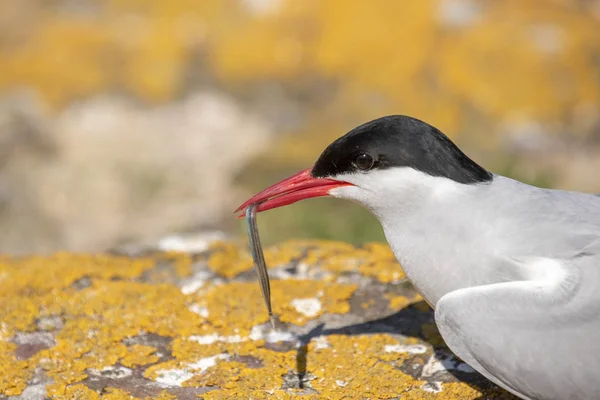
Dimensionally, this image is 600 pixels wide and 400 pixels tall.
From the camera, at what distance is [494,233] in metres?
2.68

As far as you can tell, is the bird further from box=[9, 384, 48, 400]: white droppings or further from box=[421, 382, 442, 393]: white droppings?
box=[9, 384, 48, 400]: white droppings

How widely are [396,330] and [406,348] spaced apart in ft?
0.50

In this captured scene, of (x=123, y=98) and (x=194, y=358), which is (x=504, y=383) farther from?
(x=123, y=98)

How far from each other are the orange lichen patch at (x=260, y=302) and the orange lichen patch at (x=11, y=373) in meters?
0.84

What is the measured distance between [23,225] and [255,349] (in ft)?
13.3

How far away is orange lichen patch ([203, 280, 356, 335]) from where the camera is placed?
11.2 ft

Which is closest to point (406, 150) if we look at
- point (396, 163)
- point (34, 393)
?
point (396, 163)

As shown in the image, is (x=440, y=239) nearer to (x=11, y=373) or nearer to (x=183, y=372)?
(x=183, y=372)

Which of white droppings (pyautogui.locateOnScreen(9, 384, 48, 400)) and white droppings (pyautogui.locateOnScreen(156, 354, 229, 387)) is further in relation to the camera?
white droppings (pyautogui.locateOnScreen(156, 354, 229, 387))

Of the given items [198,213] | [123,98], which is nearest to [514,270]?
[198,213]

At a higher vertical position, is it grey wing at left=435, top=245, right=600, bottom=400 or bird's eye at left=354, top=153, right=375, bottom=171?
bird's eye at left=354, top=153, right=375, bottom=171

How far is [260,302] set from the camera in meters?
3.55

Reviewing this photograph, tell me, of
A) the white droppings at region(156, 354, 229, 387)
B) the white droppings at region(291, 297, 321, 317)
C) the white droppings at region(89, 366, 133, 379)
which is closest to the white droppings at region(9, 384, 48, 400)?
the white droppings at region(89, 366, 133, 379)

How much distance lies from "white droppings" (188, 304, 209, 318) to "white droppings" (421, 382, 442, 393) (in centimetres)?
109
